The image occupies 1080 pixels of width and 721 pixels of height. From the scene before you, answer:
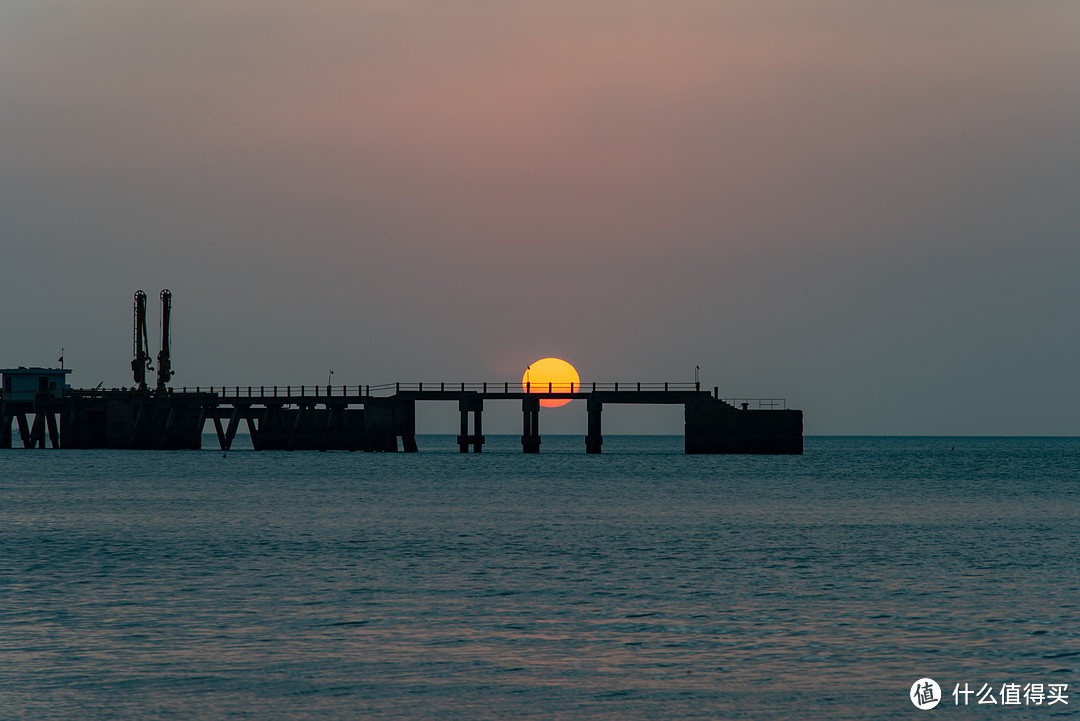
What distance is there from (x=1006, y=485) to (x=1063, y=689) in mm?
74894

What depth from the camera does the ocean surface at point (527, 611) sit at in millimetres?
18047

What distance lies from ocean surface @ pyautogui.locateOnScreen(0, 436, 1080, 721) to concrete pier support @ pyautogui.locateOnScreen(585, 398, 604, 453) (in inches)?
2005

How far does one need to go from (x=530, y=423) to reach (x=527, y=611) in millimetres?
89004

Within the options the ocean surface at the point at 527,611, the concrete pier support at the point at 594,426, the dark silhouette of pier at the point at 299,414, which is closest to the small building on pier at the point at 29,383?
the dark silhouette of pier at the point at 299,414

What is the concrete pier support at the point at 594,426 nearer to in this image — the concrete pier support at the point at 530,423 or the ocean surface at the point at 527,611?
the concrete pier support at the point at 530,423

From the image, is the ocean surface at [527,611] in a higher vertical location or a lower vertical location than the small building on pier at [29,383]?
lower

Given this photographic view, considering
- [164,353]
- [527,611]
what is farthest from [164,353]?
[527,611]

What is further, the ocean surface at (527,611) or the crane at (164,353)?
the crane at (164,353)

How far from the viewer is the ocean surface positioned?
18.0m

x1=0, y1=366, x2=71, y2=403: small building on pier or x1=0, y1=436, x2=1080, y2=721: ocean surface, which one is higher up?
x1=0, y1=366, x2=71, y2=403: small building on pier

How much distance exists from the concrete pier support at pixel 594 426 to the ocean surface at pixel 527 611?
50938 mm

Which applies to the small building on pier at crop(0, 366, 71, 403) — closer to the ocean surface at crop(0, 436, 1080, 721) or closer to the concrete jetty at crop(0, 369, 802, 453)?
the concrete jetty at crop(0, 369, 802, 453)

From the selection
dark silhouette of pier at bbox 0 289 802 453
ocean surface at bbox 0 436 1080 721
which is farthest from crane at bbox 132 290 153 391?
ocean surface at bbox 0 436 1080 721

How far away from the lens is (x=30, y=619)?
2433cm
